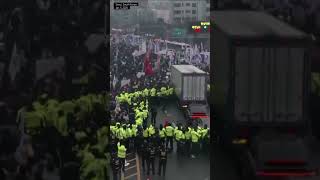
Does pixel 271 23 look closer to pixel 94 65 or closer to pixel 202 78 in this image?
pixel 94 65

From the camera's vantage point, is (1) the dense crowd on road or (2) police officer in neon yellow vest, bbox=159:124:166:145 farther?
(2) police officer in neon yellow vest, bbox=159:124:166:145

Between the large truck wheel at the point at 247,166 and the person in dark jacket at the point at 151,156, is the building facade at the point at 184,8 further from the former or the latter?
the person in dark jacket at the point at 151,156

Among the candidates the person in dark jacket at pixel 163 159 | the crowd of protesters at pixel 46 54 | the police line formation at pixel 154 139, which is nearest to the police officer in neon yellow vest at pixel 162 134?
the police line formation at pixel 154 139

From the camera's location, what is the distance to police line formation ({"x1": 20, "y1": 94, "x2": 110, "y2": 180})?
4.84 meters

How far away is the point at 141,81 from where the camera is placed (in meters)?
11.2

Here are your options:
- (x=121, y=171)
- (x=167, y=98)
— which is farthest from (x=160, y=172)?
(x=167, y=98)

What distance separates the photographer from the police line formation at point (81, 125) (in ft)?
15.9

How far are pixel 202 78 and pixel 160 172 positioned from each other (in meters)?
3.02

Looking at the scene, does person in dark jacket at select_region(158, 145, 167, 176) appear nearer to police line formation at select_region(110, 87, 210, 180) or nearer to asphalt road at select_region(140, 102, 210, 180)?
police line formation at select_region(110, 87, 210, 180)

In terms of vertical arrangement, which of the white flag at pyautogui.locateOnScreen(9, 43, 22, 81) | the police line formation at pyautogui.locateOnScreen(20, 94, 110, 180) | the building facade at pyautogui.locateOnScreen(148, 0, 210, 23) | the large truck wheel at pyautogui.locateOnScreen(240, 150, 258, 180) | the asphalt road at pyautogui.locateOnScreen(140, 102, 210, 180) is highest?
the building facade at pyautogui.locateOnScreen(148, 0, 210, 23)

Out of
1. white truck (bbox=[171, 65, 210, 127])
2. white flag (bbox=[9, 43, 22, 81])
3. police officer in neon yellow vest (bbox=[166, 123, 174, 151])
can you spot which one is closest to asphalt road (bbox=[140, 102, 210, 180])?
Result: police officer in neon yellow vest (bbox=[166, 123, 174, 151])

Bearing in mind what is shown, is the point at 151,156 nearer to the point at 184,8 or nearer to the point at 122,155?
the point at 122,155

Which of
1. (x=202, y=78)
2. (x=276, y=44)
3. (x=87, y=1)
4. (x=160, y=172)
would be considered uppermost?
(x=87, y=1)

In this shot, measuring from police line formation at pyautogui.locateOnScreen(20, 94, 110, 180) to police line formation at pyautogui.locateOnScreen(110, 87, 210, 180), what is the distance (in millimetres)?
3865
